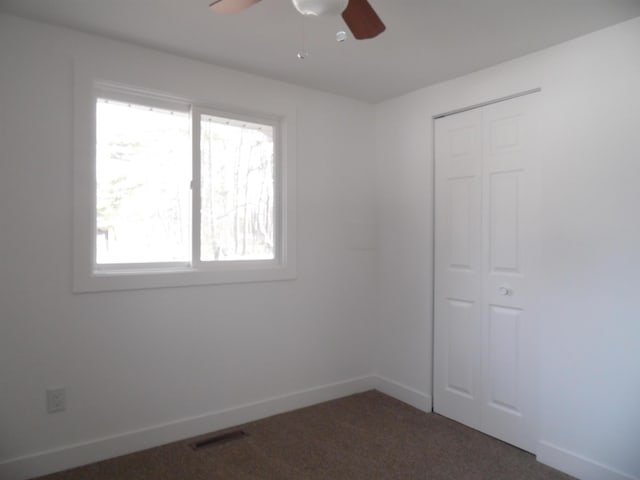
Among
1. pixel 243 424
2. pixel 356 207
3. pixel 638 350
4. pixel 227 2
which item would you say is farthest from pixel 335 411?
pixel 227 2

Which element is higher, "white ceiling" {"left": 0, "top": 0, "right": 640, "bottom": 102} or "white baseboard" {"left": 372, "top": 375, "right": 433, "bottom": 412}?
"white ceiling" {"left": 0, "top": 0, "right": 640, "bottom": 102}

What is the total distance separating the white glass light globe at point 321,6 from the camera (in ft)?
4.88

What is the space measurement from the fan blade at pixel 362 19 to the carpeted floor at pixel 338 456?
2.19 m

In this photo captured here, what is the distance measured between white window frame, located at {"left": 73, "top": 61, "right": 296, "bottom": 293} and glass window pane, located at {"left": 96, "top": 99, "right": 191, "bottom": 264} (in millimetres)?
53

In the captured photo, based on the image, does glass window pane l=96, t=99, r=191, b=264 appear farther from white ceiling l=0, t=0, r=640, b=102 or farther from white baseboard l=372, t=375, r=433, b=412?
white baseboard l=372, t=375, r=433, b=412

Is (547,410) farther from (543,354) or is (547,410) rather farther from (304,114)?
(304,114)

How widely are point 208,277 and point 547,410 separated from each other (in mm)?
2173

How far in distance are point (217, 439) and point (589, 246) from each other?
95.9 inches

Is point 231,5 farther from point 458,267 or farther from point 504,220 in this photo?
point 458,267

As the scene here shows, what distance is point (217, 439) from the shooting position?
108 inches

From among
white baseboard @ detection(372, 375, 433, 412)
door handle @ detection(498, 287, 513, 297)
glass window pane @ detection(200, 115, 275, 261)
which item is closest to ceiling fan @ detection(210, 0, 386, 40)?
glass window pane @ detection(200, 115, 275, 261)

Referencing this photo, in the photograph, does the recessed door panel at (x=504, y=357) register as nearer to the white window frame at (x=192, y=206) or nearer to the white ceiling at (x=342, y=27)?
the white window frame at (x=192, y=206)

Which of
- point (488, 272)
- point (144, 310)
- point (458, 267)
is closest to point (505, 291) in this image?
point (488, 272)

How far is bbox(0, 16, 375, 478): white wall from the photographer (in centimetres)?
228
